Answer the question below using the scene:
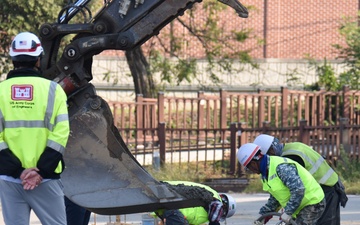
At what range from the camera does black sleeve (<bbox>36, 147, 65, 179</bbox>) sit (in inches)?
269

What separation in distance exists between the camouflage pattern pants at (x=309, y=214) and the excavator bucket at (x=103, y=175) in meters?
1.03

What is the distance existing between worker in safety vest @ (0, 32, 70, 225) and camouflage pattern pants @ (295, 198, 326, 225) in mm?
2640

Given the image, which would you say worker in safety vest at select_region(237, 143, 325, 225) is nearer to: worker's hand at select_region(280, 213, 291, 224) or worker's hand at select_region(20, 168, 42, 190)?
worker's hand at select_region(280, 213, 291, 224)

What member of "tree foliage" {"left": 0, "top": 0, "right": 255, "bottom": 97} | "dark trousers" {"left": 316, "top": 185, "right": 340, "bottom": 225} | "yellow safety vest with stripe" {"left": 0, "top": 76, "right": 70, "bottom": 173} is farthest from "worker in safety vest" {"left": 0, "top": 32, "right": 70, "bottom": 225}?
"tree foliage" {"left": 0, "top": 0, "right": 255, "bottom": 97}

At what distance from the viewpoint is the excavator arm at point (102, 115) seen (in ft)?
29.2

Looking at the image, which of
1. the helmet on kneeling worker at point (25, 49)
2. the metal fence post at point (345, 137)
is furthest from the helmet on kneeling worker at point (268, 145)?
the metal fence post at point (345, 137)

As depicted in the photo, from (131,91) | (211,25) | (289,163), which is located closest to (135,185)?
(289,163)

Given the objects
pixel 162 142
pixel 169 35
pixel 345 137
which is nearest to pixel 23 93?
pixel 162 142

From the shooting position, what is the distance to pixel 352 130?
1919 cm

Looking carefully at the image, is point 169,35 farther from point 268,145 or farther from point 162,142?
point 268,145

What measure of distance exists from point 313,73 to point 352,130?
56.7 feet

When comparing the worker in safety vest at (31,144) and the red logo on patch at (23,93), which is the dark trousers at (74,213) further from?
the red logo on patch at (23,93)

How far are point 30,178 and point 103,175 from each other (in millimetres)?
2179

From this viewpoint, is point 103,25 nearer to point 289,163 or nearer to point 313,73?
point 289,163
